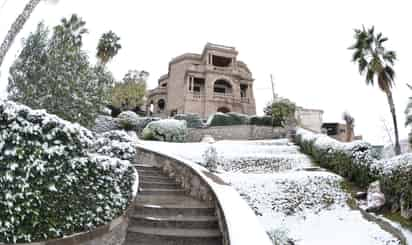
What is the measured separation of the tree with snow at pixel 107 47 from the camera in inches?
1104

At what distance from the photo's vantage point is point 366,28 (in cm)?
1559

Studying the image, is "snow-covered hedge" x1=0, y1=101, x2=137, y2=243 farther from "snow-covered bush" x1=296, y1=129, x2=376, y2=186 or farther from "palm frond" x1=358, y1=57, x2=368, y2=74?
"palm frond" x1=358, y1=57, x2=368, y2=74

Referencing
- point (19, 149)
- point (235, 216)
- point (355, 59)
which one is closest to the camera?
point (19, 149)

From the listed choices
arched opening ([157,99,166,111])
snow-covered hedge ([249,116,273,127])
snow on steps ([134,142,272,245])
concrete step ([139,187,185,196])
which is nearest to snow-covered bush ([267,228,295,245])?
snow on steps ([134,142,272,245])

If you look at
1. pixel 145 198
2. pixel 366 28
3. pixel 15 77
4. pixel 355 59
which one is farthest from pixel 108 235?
pixel 366 28

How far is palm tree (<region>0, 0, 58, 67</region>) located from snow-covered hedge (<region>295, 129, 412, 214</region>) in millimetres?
11325

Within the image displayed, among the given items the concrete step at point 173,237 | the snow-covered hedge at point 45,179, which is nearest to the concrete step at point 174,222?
the concrete step at point 173,237

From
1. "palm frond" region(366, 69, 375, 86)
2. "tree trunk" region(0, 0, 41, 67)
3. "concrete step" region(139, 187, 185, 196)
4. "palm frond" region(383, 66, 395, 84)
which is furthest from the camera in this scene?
"palm frond" region(366, 69, 375, 86)

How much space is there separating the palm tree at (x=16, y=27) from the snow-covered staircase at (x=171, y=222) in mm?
6027

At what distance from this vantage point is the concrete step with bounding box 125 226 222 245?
3996 mm

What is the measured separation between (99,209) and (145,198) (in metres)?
2.07

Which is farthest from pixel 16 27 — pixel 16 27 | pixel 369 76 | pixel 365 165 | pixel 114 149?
pixel 369 76

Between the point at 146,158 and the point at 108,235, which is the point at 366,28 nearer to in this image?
the point at 146,158

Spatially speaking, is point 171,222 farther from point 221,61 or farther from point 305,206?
point 221,61
